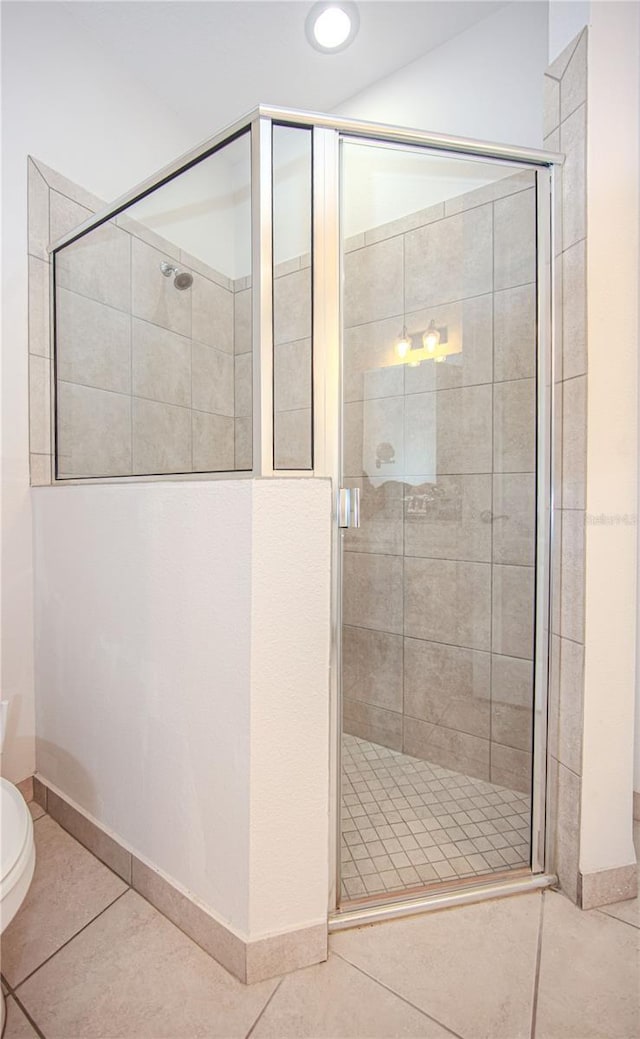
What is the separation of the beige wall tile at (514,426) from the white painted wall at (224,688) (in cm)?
66

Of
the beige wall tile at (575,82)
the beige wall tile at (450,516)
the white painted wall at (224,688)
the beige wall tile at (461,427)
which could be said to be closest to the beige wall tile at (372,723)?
the white painted wall at (224,688)

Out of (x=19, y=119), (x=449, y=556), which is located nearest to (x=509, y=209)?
(x=449, y=556)

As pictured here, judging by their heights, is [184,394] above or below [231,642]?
above

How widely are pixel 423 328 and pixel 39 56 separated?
1634 mm

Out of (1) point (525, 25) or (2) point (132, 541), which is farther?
(1) point (525, 25)

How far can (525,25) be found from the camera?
5.53 ft

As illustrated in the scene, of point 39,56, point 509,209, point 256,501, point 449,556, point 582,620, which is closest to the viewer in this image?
point 256,501

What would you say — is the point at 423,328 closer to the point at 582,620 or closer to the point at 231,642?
the point at 582,620

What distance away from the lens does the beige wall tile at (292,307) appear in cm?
107

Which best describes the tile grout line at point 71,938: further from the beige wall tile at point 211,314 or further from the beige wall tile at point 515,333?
the beige wall tile at point 515,333

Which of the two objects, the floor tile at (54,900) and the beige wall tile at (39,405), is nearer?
the floor tile at (54,900)

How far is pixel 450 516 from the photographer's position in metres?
1.52

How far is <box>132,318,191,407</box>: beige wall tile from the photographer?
128 cm

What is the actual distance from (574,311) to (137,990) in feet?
6.17
